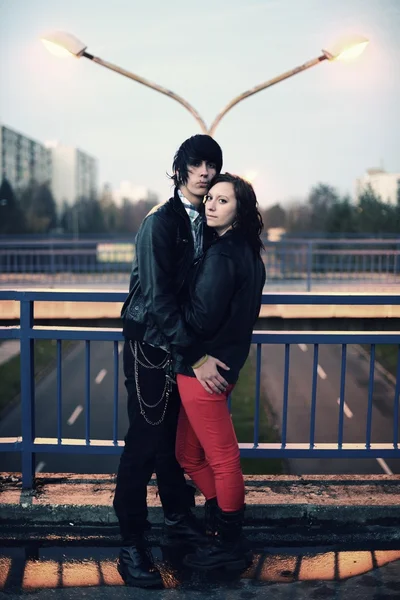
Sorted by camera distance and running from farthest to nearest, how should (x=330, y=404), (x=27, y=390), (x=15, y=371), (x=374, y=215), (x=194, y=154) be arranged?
1. (x=374, y=215)
2. (x=15, y=371)
3. (x=330, y=404)
4. (x=27, y=390)
5. (x=194, y=154)

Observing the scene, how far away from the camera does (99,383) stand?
33844mm

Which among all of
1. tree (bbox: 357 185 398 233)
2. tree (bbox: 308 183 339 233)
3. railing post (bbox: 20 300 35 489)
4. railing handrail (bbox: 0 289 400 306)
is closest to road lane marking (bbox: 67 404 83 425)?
tree (bbox: 357 185 398 233)

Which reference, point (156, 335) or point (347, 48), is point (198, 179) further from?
point (347, 48)

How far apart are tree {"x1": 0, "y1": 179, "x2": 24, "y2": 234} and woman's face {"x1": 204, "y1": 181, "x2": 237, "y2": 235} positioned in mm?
61963

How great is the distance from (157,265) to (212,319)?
323mm

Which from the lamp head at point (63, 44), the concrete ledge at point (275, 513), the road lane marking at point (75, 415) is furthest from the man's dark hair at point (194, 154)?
the road lane marking at point (75, 415)

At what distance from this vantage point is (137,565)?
283cm

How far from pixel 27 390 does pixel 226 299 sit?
4.75ft

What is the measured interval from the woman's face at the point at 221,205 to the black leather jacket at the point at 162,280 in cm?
12

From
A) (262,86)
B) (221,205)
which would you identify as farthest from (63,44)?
(221,205)

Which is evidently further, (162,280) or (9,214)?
(9,214)

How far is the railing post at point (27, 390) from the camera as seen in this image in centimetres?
347

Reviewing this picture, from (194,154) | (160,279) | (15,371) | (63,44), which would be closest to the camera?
(160,279)

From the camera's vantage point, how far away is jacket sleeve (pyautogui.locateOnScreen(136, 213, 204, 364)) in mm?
2654
